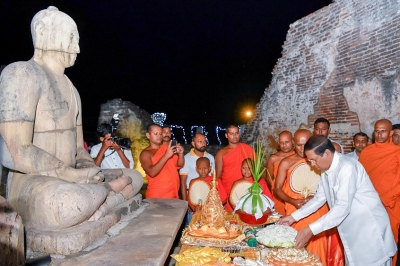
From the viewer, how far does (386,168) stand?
5.02 m

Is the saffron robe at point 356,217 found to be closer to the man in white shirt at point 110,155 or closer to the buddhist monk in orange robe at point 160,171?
the buddhist monk in orange robe at point 160,171

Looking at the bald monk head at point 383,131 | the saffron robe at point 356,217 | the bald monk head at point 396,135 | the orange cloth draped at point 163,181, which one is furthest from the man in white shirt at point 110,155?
the bald monk head at point 396,135

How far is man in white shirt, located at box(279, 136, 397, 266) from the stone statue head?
102 inches

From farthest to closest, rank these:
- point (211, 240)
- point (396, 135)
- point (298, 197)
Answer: point (396, 135)
point (298, 197)
point (211, 240)

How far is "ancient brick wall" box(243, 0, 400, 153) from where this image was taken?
21.3ft

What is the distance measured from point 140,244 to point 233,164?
10.2 ft

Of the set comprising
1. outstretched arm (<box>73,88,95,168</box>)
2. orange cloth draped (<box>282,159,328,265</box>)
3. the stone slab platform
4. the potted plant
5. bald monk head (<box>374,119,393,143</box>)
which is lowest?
orange cloth draped (<box>282,159,328,265</box>)

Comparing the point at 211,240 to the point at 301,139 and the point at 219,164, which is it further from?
the point at 219,164

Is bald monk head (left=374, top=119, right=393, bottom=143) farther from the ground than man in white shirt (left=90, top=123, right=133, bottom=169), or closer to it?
farther from the ground

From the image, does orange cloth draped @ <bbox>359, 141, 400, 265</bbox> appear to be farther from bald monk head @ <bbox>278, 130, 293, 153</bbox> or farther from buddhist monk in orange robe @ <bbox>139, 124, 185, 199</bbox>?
buddhist monk in orange robe @ <bbox>139, 124, 185, 199</bbox>

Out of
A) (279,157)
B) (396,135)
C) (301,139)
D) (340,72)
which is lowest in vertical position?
(279,157)

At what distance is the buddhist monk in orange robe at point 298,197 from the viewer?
4141 mm

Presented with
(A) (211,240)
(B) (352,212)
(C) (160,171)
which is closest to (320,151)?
(B) (352,212)

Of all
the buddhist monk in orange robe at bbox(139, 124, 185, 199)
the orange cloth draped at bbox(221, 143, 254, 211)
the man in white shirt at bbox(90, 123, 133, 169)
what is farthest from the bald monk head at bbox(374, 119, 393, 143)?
the man in white shirt at bbox(90, 123, 133, 169)
